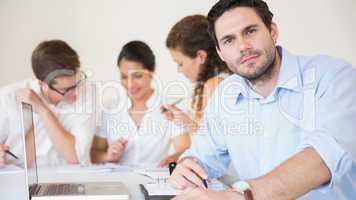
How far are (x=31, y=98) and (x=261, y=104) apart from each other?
144cm

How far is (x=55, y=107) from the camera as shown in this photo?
2660 millimetres

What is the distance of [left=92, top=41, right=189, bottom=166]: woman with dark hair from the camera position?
8.56ft

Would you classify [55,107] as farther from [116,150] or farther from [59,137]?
[116,150]

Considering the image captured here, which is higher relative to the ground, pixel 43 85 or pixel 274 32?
pixel 274 32

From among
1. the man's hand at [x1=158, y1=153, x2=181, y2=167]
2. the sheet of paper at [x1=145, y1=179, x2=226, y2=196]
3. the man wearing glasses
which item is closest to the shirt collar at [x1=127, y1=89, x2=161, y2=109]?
the man wearing glasses

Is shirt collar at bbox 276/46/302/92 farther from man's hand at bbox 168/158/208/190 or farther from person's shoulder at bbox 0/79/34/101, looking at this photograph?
person's shoulder at bbox 0/79/34/101

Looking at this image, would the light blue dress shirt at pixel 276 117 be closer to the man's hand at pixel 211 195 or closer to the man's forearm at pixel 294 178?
the man's forearm at pixel 294 178

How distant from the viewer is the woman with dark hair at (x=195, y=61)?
255cm

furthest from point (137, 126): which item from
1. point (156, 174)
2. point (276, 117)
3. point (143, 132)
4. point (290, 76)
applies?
point (290, 76)

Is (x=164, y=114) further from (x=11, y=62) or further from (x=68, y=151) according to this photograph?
(x=11, y=62)

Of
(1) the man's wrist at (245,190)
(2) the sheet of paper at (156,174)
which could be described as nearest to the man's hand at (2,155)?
(2) the sheet of paper at (156,174)

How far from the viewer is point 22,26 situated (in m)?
2.64

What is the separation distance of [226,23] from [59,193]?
4.09ft

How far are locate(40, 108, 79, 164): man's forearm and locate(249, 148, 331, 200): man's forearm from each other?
65.0 inches
